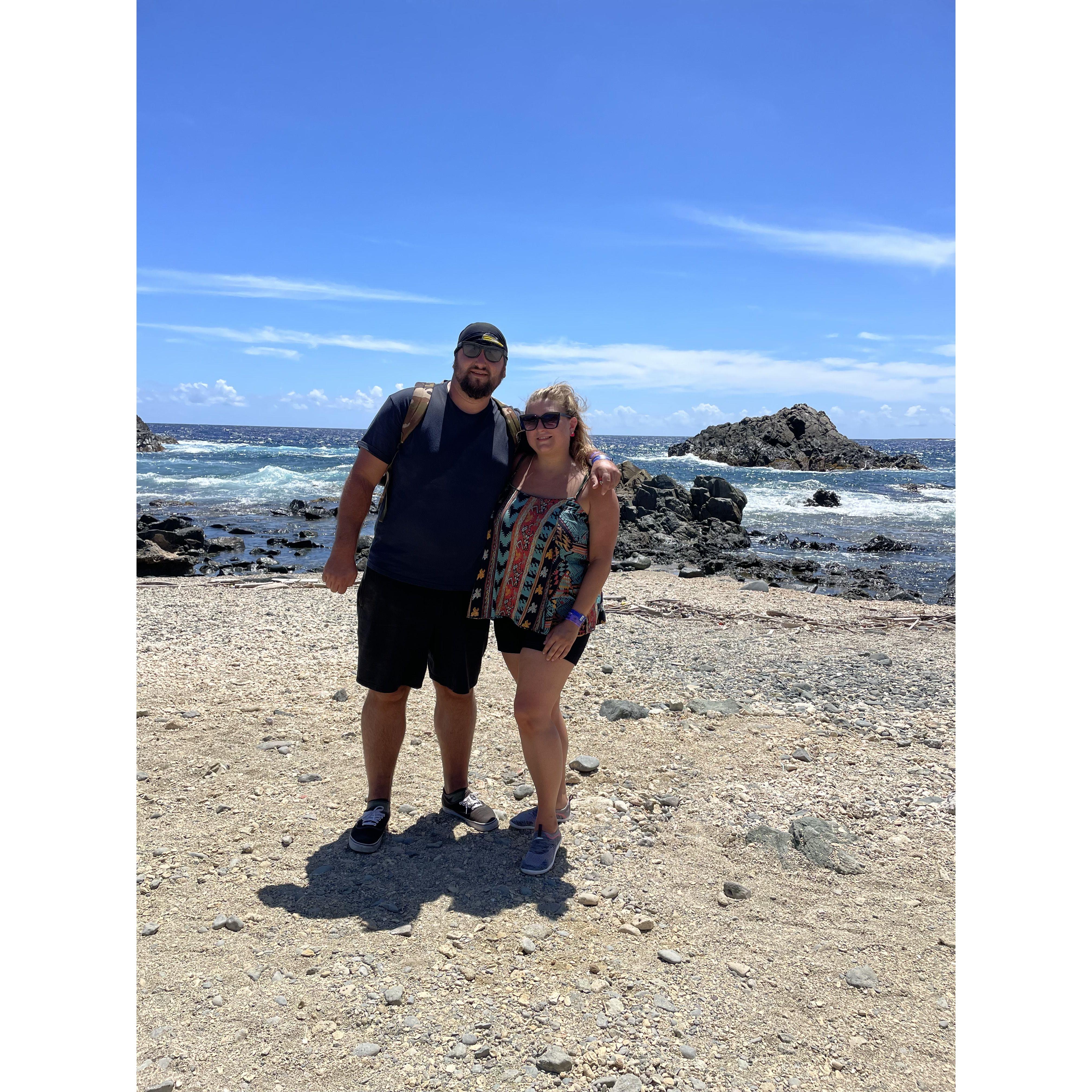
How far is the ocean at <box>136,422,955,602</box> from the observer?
20203 millimetres

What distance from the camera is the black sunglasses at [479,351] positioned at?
11.7ft

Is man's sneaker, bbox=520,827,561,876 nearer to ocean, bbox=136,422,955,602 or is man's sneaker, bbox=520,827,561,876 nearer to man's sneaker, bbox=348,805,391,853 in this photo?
man's sneaker, bbox=348,805,391,853

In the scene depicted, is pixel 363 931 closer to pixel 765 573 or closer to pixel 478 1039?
pixel 478 1039

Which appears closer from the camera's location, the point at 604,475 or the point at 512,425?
the point at 604,475

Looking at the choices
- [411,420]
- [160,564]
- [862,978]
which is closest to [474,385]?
[411,420]

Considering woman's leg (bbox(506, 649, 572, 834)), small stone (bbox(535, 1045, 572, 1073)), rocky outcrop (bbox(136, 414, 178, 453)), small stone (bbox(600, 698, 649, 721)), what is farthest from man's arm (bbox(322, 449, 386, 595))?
rocky outcrop (bbox(136, 414, 178, 453))

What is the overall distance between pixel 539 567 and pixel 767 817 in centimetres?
198

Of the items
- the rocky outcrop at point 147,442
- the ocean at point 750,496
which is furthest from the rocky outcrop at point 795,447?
the rocky outcrop at point 147,442

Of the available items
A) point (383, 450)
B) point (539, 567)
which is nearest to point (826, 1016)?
point (539, 567)

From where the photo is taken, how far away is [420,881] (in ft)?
11.5

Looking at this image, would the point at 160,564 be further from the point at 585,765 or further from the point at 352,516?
the point at 352,516

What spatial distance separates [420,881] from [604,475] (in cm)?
203

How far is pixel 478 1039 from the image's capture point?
2525mm

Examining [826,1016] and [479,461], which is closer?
[826,1016]
